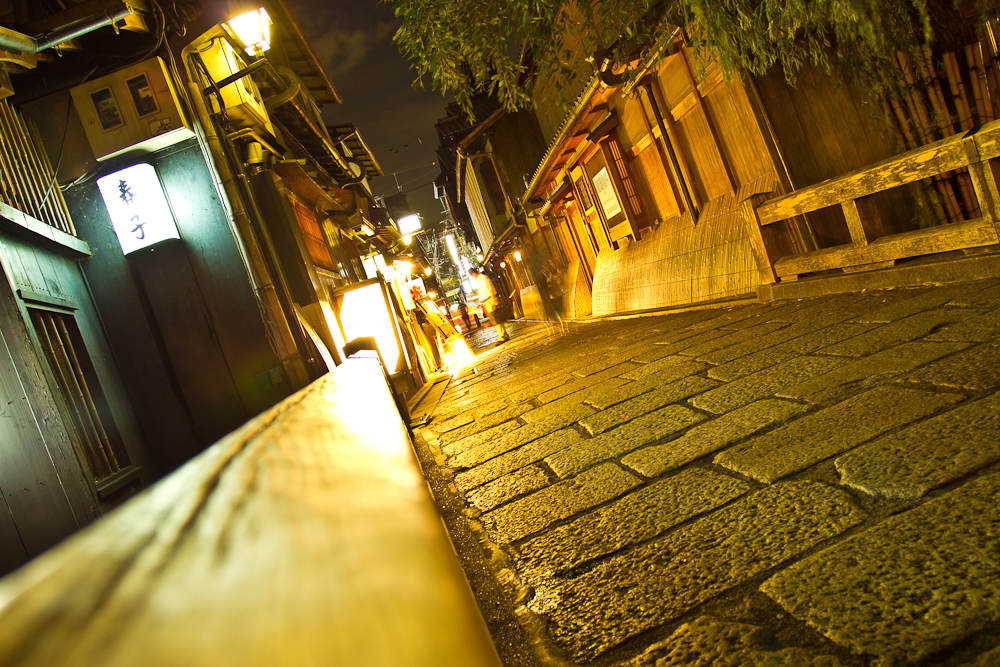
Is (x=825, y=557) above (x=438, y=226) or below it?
below

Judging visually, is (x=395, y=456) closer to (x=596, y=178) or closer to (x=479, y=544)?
(x=479, y=544)

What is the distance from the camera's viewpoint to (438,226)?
72.6m

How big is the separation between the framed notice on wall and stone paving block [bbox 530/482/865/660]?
Result: 10.7 metres

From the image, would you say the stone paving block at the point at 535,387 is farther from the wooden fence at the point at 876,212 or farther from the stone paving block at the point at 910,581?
the stone paving block at the point at 910,581

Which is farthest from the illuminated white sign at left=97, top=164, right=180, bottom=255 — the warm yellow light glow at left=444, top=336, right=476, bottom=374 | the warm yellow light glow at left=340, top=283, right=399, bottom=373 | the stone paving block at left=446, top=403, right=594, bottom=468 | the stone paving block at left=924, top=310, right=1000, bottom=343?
the stone paving block at left=924, top=310, right=1000, bottom=343

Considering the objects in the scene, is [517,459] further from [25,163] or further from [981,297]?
[25,163]

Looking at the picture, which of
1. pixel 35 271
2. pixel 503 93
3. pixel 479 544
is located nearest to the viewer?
pixel 479 544

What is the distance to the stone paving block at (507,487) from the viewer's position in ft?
12.0

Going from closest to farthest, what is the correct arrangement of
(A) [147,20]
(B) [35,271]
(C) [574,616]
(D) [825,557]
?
(D) [825,557], (C) [574,616], (B) [35,271], (A) [147,20]

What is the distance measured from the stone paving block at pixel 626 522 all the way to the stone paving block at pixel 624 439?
0.72m

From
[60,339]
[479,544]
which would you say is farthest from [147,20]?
[479,544]

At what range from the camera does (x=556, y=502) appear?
10.9ft

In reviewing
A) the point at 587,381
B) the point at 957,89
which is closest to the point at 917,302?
the point at 587,381

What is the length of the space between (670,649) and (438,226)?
7286 cm
